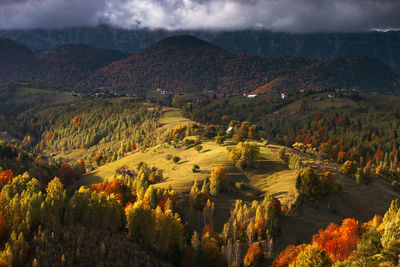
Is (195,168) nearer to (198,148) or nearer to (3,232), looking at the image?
(198,148)

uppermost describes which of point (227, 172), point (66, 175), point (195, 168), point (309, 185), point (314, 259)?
point (314, 259)

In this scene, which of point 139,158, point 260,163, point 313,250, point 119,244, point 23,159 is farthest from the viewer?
point 23,159

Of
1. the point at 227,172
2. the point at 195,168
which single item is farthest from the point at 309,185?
the point at 195,168

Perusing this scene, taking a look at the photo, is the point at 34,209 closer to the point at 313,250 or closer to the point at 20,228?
the point at 20,228

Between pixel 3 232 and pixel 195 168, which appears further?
pixel 195 168

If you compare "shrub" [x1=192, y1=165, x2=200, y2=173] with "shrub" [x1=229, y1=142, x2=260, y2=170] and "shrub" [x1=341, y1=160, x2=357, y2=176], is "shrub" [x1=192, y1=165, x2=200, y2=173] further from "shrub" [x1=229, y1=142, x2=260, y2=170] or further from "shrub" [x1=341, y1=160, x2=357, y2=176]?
"shrub" [x1=341, y1=160, x2=357, y2=176]

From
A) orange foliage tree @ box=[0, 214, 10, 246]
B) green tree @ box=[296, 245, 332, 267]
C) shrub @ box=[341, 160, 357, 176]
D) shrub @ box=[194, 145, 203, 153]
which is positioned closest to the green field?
shrub @ box=[194, 145, 203, 153]

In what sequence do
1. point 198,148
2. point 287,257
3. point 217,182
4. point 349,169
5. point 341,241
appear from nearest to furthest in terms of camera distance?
point 341,241 → point 287,257 → point 217,182 → point 349,169 → point 198,148

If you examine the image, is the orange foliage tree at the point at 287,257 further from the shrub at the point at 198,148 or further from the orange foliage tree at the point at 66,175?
the orange foliage tree at the point at 66,175

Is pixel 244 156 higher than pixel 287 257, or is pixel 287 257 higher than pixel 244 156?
pixel 244 156

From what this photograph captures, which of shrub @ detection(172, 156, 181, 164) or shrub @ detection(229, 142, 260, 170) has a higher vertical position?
shrub @ detection(229, 142, 260, 170)

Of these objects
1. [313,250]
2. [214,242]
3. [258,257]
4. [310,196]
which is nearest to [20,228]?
[214,242]
